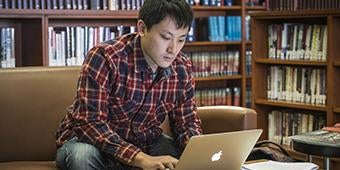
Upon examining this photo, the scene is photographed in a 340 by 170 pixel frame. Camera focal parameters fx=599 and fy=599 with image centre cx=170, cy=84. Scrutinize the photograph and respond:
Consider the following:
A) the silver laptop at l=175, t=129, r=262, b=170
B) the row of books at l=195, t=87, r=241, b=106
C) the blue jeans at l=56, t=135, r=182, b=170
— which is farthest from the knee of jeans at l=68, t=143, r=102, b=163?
the row of books at l=195, t=87, r=241, b=106

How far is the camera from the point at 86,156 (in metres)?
2.07

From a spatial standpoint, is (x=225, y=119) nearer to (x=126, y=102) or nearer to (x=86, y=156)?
(x=126, y=102)

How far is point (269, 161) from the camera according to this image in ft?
7.52

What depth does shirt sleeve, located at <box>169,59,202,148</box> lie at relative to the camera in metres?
2.34

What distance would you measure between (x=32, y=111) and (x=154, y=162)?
0.79m

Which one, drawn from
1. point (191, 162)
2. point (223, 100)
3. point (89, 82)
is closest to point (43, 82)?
point (89, 82)

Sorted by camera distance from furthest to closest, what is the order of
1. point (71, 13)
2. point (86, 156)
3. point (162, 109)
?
point (71, 13) → point (162, 109) → point (86, 156)

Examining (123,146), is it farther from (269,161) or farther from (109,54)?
(269,161)

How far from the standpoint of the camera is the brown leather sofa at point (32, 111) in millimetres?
2506

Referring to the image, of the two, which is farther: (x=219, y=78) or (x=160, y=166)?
(x=219, y=78)

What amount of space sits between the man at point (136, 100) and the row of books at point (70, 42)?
5.11 feet

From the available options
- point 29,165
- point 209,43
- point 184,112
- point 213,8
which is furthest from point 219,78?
point 29,165

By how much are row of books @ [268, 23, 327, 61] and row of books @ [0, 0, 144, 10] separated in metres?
0.97

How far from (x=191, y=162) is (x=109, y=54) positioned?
57 cm
